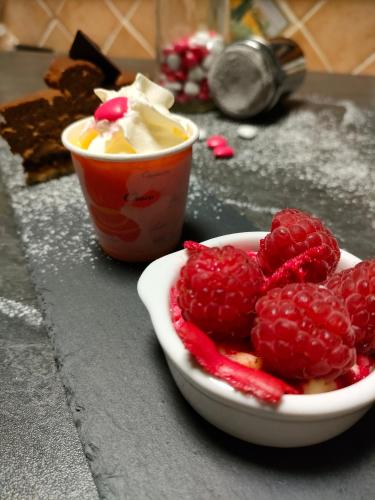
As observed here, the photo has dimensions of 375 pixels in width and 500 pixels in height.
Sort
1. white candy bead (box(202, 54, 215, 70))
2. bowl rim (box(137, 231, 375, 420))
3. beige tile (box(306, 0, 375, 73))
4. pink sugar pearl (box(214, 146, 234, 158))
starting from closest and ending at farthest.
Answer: bowl rim (box(137, 231, 375, 420)), pink sugar pearl (box(214, 146, 234, 158)), white candy bead (box(202, 54, 215, 70)), beige tile (box(306, 0, 375, 73))

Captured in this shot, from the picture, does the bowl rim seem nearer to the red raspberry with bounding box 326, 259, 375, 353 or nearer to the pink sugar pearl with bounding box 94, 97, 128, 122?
the red raspberry with bounding box 326, 259, 375, 353

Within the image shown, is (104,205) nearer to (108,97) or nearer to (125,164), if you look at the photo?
(125,164)

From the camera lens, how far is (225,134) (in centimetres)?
144

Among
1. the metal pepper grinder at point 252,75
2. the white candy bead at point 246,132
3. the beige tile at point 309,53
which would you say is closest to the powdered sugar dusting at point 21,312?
the white candy bead at point 246,132

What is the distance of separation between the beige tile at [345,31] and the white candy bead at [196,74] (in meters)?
0.80

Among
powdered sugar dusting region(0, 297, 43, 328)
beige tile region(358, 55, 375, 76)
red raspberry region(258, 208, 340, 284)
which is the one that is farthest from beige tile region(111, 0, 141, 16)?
red raspberry region(258, 208, 340, 284)

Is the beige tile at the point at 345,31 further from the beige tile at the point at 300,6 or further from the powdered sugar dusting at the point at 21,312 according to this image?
the powdered sugar dusting at the point at 21,312

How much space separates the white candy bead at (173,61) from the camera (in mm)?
1502

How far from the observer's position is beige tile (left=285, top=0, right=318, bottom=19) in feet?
6.62

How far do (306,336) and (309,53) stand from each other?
1.96m

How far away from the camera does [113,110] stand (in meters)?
0.79

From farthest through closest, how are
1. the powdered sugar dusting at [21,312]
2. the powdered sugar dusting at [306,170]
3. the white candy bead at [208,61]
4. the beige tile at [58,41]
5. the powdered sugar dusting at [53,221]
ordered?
the beige tile at [58,41]
the white candy bead at [208,61]
the powdered sugar dusting at [306,170]
the powdered sugar dusting at [53,221]
the powdered sugar dusting at [21,312]

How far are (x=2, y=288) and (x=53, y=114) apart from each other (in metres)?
0.47

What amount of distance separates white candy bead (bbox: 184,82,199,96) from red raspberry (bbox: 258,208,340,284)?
1038 mm
